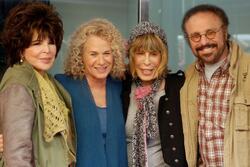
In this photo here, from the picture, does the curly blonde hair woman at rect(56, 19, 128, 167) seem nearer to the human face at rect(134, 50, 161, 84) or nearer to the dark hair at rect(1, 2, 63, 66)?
the human face at rect(134, 50, 161, 84)

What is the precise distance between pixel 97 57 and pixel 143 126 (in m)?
0.46

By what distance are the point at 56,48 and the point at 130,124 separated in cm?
70

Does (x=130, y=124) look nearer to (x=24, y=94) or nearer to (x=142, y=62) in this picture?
(x=142, y=62)

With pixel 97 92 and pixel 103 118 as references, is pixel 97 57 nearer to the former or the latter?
pixel 97 92

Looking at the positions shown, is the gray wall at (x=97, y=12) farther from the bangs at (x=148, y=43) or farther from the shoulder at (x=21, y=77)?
the shoulder at (x=21, y=77)

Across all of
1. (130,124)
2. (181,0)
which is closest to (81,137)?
(130,124)

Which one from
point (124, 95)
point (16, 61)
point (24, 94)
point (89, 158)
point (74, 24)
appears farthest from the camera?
point (74, 24)

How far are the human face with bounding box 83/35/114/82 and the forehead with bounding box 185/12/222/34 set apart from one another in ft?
1.65

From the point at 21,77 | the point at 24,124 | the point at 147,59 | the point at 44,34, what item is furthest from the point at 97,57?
the point at 24,124

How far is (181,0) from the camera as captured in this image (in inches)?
162

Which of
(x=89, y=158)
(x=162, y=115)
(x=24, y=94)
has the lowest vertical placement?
(x=89, y=158)

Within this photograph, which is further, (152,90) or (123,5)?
(123,5)

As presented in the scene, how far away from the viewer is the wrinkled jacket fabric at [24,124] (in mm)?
1967

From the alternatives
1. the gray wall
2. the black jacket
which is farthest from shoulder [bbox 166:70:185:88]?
the gray wall
